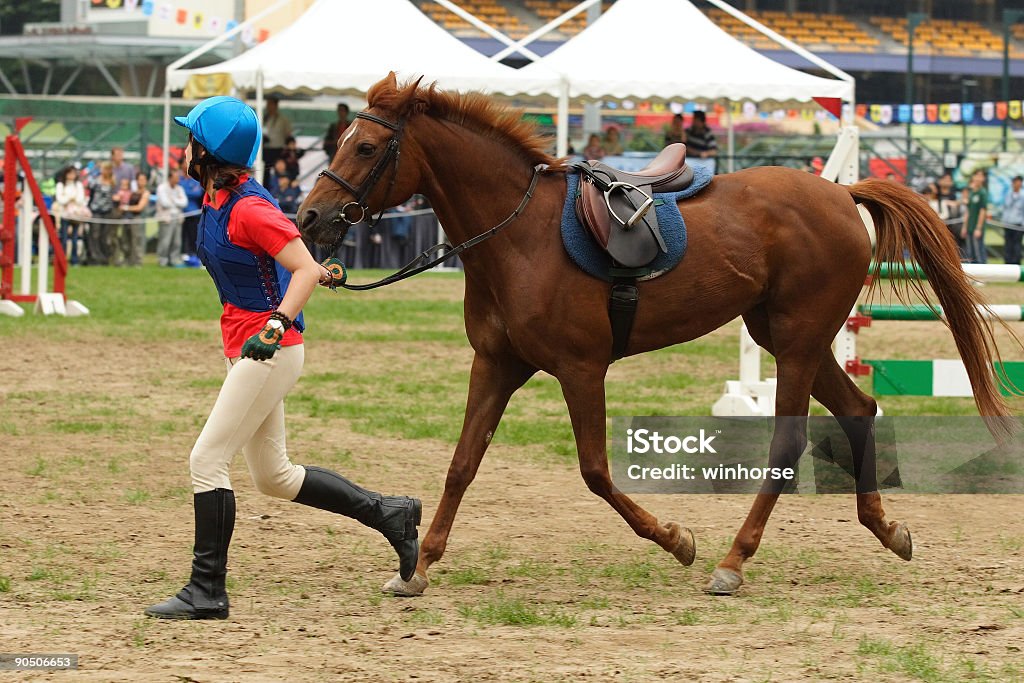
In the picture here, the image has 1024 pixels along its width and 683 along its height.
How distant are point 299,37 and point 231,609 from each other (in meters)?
16.5

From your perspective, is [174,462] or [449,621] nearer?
[449,621]

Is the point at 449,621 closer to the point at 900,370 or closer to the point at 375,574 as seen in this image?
the point at 375,574

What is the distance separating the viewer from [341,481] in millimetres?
5500

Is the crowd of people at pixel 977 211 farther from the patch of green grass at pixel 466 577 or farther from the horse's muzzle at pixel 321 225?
the horse's muzzle at pixel 321 225

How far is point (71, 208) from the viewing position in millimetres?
23625

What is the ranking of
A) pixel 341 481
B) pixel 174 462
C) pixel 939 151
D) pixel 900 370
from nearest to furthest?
pixel 341 481
pixel 174 462
pixel 900 370
pixel 939 151

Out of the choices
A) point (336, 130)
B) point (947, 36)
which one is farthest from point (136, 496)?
point (947, 36)

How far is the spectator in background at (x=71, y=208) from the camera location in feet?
77.5

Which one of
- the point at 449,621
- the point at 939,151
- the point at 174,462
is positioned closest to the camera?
the point at 449,621

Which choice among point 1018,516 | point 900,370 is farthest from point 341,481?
point 900,370

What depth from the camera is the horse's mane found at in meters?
5.62

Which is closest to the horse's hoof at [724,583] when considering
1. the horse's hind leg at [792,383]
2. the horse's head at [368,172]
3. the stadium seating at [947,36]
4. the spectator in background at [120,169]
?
the horse's hind leg at [792,383]

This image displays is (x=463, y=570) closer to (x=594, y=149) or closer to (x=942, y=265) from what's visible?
(x=942, y=265)

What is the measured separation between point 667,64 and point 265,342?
52.4 ft
